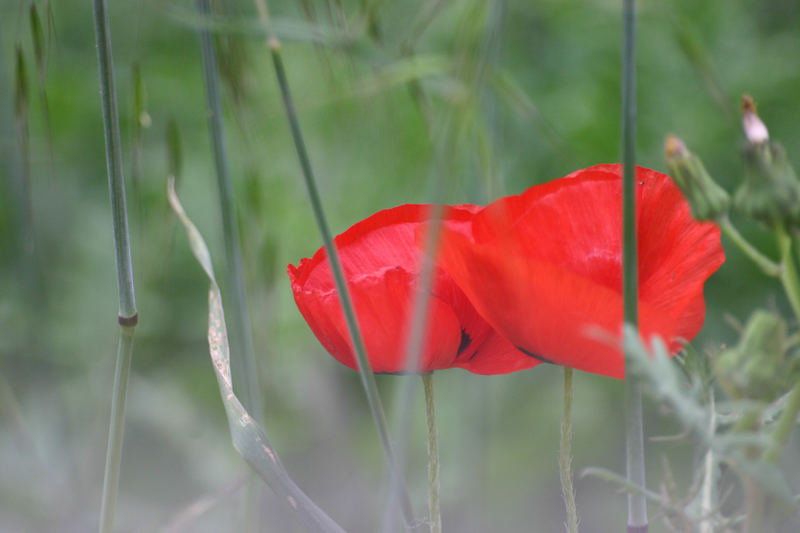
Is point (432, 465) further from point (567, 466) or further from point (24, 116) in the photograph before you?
point (24, 116)

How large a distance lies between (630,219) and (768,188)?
22 mm

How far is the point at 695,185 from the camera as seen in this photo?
0.16 meters

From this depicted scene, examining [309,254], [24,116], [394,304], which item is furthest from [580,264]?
[309,254]

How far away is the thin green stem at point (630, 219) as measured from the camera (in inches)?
5.9

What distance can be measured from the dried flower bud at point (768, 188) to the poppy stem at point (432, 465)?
0.08 m

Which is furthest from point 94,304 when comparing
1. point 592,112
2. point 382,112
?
point 382,112

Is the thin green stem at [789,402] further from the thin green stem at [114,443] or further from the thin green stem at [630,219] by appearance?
the thin green stem at [114,443]

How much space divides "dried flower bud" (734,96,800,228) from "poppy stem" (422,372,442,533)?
80 millimetres

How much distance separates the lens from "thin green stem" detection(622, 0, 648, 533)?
0.15 metres

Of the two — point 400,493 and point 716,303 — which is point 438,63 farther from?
point 716,303

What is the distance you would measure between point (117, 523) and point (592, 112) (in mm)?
473

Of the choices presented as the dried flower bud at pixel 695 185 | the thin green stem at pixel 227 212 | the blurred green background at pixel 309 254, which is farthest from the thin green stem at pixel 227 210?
the blurred green background at pixel 309 254

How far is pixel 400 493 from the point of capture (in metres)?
Result: 0.17

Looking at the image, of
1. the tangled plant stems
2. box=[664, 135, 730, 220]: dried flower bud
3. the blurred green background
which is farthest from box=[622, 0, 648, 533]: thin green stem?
the blurred green background
